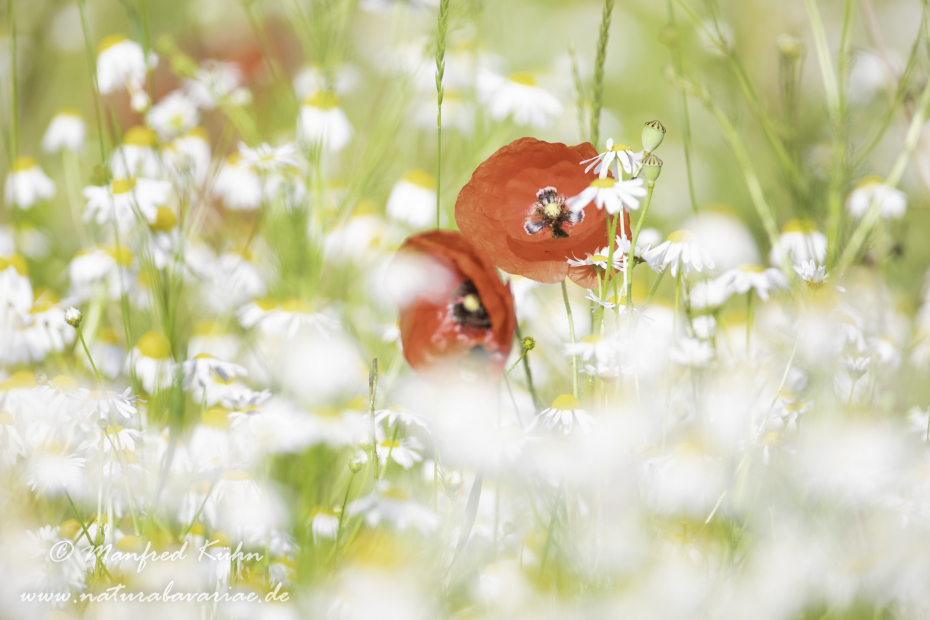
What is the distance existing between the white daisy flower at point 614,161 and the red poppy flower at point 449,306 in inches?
4.1

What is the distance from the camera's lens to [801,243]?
2.39 feet

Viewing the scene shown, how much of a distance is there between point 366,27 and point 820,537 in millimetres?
1733

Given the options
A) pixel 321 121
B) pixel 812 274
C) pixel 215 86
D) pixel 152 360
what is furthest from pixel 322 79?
pixel 812 274

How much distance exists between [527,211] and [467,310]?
86mm

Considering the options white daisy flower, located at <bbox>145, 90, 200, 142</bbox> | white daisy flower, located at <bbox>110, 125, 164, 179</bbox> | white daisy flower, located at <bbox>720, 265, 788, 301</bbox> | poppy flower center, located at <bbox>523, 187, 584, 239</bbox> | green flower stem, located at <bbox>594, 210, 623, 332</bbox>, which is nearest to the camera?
green flower stem, located at <bbox>594, 210, 623, 332</bbox>

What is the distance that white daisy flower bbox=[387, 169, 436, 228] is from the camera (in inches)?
35.5

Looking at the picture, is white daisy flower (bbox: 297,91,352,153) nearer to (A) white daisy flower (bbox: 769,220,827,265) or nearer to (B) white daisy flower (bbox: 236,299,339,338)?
(B) white daisy flower (bbox: 236,299,339,338)

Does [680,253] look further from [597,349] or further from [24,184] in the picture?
[24,184]

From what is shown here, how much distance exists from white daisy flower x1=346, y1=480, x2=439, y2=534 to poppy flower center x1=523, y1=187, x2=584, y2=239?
0.23 meters

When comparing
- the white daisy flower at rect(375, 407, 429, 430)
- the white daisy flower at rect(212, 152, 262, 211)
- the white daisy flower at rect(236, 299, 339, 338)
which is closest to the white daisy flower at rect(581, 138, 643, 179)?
the white daisy flower at rect(375, 407, 429, 430)

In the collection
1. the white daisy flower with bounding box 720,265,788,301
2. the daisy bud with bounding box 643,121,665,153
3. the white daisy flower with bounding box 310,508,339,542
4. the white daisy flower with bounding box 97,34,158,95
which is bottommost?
the white daisy flower with bounding box 310,508,339,542

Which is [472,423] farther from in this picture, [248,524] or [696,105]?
[696,105]

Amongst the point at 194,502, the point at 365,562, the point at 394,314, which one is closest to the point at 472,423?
the point at 365,562

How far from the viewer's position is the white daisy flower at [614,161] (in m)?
0.44
